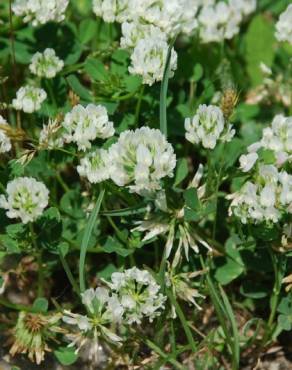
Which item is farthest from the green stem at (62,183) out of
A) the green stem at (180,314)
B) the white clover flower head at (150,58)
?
the green stem at (180,314)

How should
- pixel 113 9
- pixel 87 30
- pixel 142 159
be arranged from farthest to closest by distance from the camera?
pixel 87 30, pixel 113 9, pixel 142 159

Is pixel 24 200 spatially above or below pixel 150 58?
below

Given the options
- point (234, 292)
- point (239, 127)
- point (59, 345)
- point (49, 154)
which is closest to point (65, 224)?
point (49, 154)

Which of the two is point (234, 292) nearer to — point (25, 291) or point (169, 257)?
point (169, 257)

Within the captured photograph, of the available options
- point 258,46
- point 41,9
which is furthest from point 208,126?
point 258,46

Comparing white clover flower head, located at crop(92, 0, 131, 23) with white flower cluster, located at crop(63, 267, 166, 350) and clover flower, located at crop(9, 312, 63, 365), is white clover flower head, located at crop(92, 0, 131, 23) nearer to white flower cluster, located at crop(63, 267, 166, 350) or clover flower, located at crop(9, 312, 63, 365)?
white flower cluster, located at crop(63, 267, 166, 350)

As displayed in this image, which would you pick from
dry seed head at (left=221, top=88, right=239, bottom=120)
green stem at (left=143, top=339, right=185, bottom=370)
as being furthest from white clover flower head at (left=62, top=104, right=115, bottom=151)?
green stem at (left=143, top=339, right=185, bottom=370)

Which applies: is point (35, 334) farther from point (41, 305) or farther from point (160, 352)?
point (160, 352)
